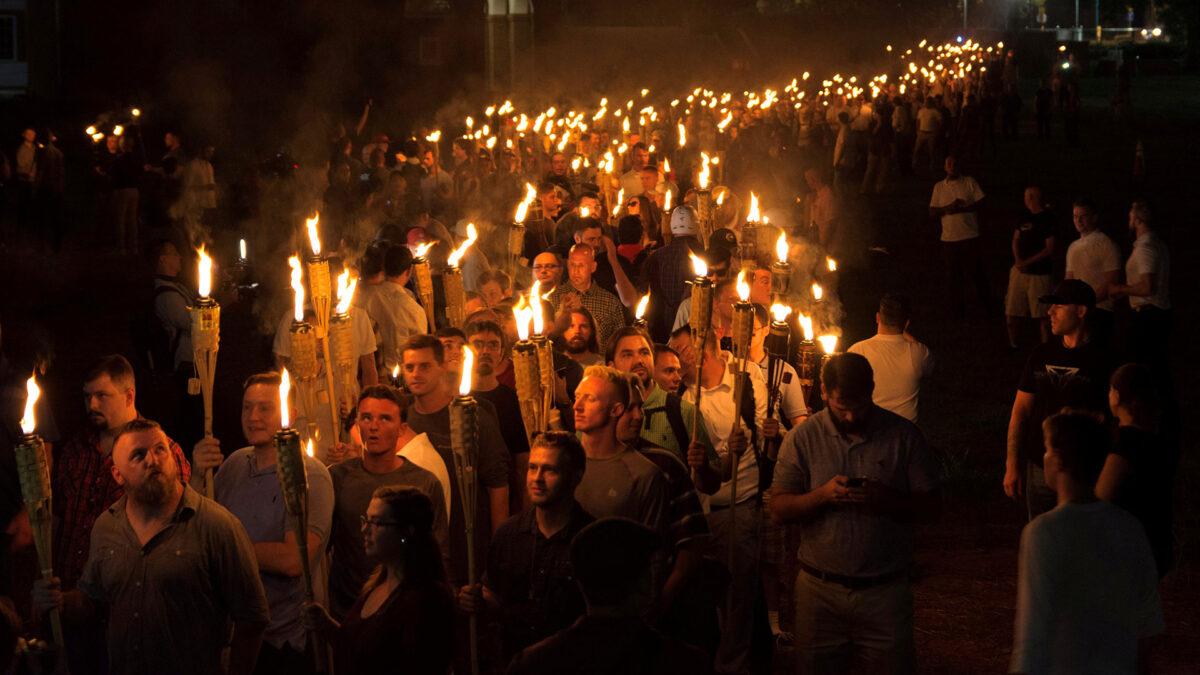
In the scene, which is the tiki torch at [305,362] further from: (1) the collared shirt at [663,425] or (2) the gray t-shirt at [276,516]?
(1) the collared shirt at [663,425]

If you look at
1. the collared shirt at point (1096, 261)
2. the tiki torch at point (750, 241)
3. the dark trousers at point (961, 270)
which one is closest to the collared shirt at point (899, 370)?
the tiki torch at point (750, 241)

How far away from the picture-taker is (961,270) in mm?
14828

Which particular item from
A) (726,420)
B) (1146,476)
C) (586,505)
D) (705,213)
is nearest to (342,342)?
(586,505)

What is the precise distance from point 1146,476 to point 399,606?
3024 mm

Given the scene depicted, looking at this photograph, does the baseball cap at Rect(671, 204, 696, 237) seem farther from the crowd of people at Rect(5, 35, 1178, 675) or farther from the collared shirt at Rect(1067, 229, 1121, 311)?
the collared shirt at Rect(1067, 229, 1121, 311)

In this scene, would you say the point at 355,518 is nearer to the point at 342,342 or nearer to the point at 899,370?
the point at 342,342

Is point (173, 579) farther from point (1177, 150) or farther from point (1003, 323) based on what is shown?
point (1177, 150)

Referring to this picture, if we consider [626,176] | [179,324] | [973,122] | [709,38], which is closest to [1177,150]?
[973,122]

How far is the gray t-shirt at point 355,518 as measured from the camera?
5.13m

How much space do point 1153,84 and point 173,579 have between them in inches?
2900

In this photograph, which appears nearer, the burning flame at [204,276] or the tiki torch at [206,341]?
the tiki torch at [206,341]

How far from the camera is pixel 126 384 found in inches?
220

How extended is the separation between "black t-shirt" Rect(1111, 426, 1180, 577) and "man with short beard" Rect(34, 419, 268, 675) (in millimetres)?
3278

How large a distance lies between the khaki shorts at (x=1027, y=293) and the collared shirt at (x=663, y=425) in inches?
282
